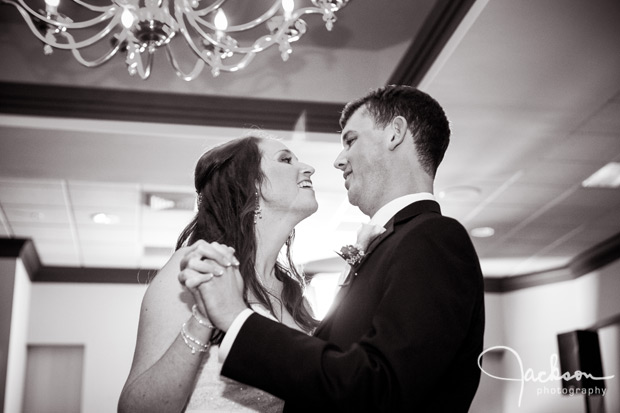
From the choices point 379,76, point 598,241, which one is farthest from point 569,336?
point 379,76

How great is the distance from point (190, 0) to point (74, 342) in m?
7.37

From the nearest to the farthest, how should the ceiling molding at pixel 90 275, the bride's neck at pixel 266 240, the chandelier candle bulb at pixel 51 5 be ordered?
the bride's neck at pixel 266 240, the chandelier candle bulb at pixel 51 5, the ceiling molding at pixel 90 275

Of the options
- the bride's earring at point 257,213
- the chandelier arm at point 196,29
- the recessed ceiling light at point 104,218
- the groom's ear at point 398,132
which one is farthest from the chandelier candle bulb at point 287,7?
the recessed ceiling light at point 104,218

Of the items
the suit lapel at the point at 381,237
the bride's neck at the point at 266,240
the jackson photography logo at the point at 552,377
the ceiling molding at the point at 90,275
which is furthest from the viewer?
the ceiling molding at the point at 90,275

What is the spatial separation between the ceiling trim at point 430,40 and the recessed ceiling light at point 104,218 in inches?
139

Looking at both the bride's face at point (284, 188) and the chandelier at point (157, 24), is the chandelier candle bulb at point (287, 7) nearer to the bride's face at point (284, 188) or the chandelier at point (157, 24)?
the chandelier at point (157, 24)

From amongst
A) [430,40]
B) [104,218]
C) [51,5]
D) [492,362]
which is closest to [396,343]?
[51,5]

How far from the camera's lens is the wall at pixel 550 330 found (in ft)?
28.5

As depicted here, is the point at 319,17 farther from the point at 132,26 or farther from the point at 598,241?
the point at 598,241

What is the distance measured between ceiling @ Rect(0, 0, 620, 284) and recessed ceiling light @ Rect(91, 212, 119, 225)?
0.25 meters

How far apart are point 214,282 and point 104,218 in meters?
6.37

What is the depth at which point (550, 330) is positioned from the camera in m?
9.80

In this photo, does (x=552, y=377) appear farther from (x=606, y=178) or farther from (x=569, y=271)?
(x=606, y=178)

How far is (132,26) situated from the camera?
3281 mm
